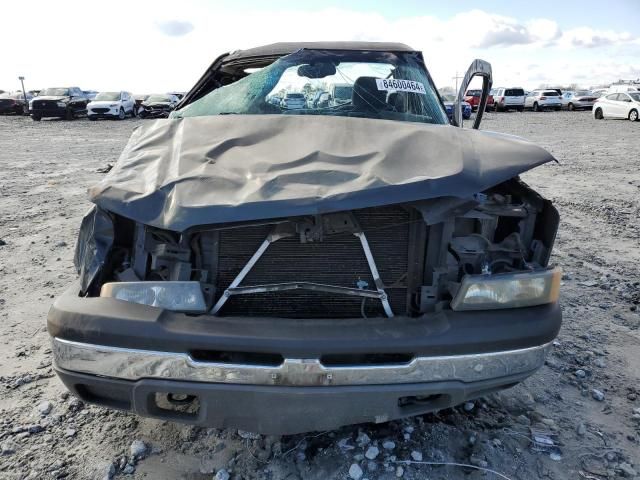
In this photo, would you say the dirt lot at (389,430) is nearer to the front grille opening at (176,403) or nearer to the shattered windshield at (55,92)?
the front grille opening at (176,403)

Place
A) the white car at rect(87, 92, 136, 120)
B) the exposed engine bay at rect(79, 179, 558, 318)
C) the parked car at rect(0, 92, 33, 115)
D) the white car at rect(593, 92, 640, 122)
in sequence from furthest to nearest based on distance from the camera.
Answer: the parked car at rect(0, 92, 33, 115), the white car at rect(87, 92, 136, 120), the white car at rect(593, 92, 640, 122), the exposed engine bay at rect(79, 179, 558, 318)

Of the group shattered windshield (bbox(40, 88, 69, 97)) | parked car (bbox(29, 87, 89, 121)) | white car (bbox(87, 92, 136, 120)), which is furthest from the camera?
shattered windshield (bbox(40, 88, 69, 97))

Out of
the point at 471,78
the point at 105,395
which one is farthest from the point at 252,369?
the point at 471,78

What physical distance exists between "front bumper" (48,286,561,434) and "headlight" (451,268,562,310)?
0.07m

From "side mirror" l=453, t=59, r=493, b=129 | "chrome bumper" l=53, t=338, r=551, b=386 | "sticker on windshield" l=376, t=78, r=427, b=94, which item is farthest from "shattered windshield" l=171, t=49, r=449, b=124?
"chrome bumper" l=53, t=338, r=551, b=386

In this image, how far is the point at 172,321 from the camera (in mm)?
1984

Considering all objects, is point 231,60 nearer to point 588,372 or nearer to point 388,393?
point 388,393

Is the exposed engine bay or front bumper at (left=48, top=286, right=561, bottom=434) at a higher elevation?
the exposed engine bay

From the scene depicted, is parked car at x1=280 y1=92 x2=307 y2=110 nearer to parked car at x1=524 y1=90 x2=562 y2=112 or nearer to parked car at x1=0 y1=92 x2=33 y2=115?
parked car at x1=0 y1=92 x2=33 y2=115

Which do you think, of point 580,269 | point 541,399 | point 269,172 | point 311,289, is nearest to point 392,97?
point 269,172

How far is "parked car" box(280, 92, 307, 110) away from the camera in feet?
10.8

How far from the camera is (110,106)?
24.7 m

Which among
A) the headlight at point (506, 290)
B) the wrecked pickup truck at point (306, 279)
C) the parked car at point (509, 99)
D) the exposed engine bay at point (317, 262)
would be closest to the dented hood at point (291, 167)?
the wrecked pickup truck at point (306, 279)

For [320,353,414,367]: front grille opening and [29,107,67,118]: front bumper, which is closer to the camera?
[320,353,414,367]: front grille opening
